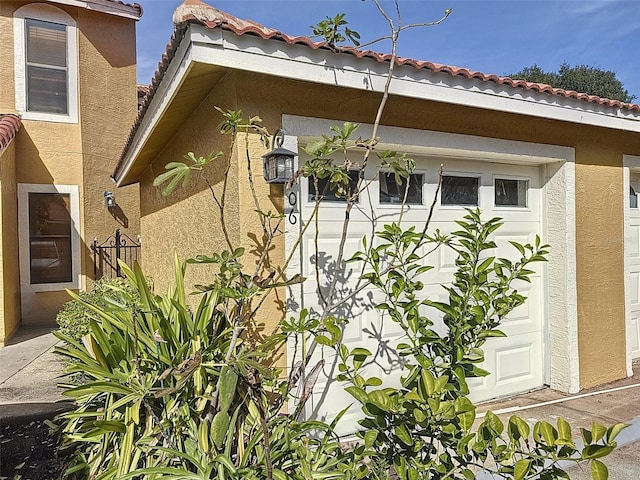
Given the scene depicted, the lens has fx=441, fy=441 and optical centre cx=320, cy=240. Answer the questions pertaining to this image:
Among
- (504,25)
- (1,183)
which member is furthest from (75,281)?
(504,25)

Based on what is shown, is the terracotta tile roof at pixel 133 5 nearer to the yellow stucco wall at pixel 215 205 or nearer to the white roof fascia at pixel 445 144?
the yellow stucco wall at pixel 215 205

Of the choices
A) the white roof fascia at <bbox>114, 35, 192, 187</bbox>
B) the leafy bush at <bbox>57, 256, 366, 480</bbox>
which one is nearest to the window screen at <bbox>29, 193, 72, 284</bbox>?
the white roof fascia at <bbox>114, 35, 192, 187</bbox>

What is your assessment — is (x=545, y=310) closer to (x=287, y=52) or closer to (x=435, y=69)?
(x=435, y=69)

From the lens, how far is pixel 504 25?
9383 mm

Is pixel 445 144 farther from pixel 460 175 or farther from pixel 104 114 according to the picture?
pixel 104 114

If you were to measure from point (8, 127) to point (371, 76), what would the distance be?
9873mm

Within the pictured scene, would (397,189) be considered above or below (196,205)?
above

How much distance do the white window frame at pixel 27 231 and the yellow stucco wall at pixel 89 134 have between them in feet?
0.39

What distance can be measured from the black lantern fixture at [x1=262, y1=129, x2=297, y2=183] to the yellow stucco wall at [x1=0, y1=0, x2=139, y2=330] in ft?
33.9

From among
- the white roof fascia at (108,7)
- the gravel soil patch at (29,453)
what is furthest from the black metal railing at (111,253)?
the gravel soil patch at (29,453)

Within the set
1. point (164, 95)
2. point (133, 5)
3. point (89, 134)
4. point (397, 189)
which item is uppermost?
point (133, 5)

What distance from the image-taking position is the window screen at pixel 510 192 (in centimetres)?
641

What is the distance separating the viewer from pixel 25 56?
1197 centimetres

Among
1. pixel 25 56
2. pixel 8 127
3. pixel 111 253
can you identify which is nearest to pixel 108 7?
pixel 25 56
